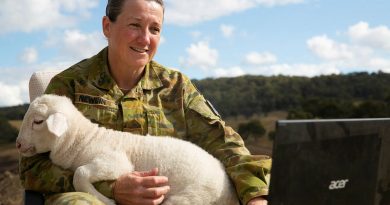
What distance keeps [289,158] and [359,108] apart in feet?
165

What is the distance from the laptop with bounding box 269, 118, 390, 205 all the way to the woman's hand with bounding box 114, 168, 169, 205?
123cm

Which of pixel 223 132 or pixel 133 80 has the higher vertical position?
pixel 133 80

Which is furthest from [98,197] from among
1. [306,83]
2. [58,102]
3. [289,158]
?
[306,83]

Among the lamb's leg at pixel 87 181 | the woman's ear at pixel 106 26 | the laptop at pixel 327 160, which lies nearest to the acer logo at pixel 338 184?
the laptop at pixel 327 160

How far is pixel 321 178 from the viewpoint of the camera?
8.19 ft

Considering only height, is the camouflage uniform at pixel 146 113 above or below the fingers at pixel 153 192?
above

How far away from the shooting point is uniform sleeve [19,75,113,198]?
3711 millimetres

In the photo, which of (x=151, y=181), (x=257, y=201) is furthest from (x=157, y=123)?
(x=257, y=201)

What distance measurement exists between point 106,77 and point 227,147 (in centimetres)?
115

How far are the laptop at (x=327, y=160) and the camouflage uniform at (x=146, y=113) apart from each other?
1.13m

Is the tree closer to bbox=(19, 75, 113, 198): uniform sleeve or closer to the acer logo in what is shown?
bbox=(19, 75, 113, 198): uniform sleeve

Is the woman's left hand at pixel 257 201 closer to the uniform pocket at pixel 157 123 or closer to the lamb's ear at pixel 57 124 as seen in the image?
the uniform pocket at pixel 157 123

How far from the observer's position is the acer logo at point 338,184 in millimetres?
2545

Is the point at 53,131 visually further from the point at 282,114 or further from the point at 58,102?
the point at 282,114
